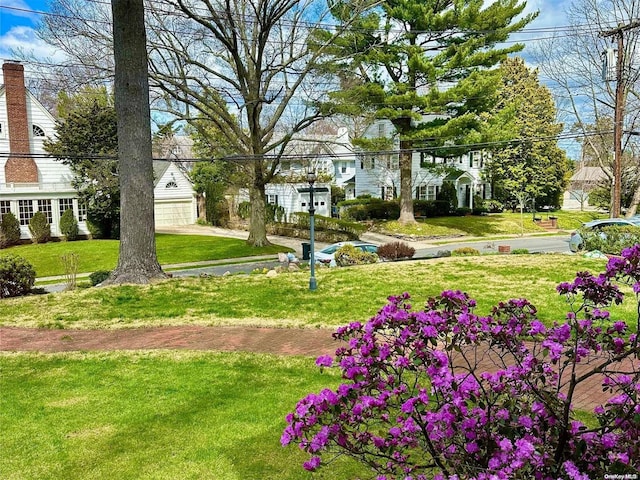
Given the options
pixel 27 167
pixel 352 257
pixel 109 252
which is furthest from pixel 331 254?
pixel 27 167

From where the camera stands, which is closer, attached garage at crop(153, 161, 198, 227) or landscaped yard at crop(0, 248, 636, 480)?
landscaped yard at crop(0, 248, 636, 480)

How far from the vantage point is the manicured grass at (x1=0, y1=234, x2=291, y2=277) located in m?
22.2

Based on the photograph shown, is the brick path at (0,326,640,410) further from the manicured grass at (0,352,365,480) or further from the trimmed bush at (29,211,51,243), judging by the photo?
the trimmed bush at (29,211,51,243)

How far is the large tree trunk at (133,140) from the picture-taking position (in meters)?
11.5

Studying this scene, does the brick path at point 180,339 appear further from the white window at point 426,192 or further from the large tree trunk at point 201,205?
the white window at point 426,192

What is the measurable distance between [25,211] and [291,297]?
80.5ft

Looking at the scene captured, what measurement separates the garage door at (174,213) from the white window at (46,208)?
10200mm

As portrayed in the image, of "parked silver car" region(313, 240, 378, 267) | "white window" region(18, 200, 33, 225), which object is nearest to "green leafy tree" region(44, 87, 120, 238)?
"white window" region(18, 200, 33, 225)

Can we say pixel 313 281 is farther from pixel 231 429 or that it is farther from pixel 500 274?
pixel 231 429

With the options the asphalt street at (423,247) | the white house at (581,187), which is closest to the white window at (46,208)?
the asphalt street at (423,247)

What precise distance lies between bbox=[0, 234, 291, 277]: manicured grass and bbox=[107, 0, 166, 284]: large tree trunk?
34.7ft

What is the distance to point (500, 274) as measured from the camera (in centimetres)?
1288

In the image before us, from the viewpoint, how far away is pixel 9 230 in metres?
27.1

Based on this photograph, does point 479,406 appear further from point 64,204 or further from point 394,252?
point 64,204
